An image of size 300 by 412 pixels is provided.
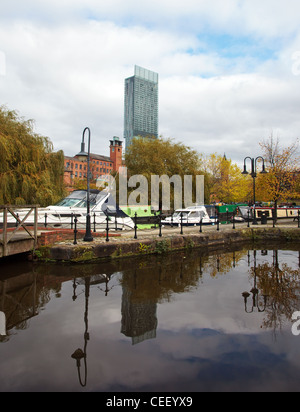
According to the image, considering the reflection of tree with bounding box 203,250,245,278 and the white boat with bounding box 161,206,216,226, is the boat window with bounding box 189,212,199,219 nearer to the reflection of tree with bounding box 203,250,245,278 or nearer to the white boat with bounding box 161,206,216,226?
the white boat with bounding box 161,206,216,226

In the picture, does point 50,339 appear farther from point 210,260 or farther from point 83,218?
point 83,218

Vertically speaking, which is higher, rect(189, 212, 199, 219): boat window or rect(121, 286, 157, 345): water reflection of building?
rect(189, 212, 199, 219): boat window

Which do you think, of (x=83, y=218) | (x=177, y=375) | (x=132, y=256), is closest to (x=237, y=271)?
(x=132, y=256)

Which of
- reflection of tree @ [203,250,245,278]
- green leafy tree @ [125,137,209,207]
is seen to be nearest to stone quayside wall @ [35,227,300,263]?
reflection of tree @ [203,250,245,278]

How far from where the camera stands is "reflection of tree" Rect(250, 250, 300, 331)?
A: 17.4 ft

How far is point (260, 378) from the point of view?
3.49 meters

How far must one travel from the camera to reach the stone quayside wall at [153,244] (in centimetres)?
992

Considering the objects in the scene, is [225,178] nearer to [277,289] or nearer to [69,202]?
[69,202]

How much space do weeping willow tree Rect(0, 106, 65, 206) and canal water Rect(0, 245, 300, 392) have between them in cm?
718

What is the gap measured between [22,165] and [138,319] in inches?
525

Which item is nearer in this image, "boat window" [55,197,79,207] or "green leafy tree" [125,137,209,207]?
"boat window" [55,197,79,207]

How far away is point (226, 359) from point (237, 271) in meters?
5.49

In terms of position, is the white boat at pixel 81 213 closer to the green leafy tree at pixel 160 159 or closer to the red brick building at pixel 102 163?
the green leafy tree at pixel 160 159

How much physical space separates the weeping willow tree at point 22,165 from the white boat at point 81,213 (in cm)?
148
